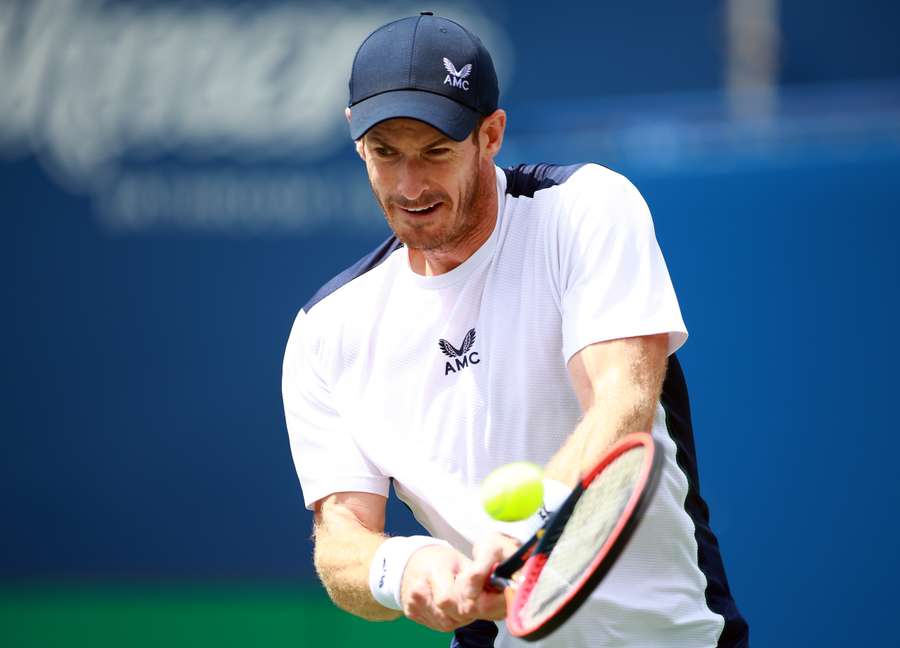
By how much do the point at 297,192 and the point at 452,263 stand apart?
3.68 metres

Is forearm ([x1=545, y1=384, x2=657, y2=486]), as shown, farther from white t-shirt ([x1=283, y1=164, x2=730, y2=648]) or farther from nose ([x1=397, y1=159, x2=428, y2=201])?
nose ([x1=397, y1=159, x2=428, y2=201])

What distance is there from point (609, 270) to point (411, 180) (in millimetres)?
429

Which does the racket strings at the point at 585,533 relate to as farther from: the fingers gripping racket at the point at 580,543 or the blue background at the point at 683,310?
the blue background at the point at 683,310

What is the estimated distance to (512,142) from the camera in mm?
5188

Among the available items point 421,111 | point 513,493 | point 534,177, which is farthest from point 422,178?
point 513,493

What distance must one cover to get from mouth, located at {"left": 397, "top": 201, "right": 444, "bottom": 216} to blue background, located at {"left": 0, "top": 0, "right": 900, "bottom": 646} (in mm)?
1966

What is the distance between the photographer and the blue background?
14.0ft

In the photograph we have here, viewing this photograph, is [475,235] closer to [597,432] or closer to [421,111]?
[421,111]

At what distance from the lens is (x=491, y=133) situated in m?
2.75

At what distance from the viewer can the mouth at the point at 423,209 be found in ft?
8.63

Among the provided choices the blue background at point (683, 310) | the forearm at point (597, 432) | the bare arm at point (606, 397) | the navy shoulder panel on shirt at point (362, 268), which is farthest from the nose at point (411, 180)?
the blue background at point (683, 310)

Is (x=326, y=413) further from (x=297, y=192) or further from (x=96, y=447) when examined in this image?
(x=96, y=447)

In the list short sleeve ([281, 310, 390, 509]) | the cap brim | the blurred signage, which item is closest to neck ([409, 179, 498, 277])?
the cap brim

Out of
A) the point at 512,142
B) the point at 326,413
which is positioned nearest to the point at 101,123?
the point at 512,142
